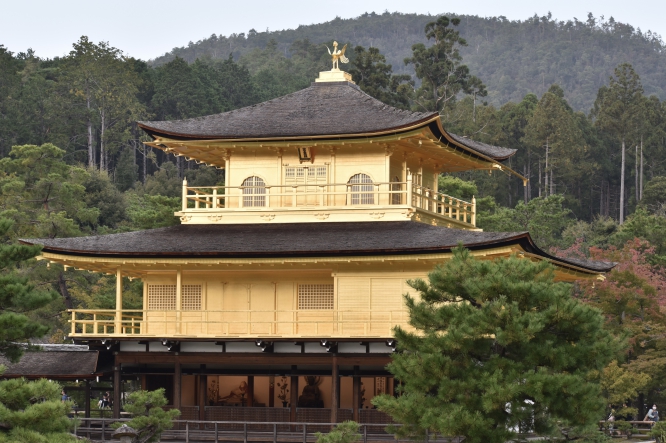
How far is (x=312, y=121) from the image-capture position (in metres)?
38.1

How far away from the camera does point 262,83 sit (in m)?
120

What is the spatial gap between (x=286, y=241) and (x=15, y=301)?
9100 mm

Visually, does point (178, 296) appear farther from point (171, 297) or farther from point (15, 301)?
point (15, 301)

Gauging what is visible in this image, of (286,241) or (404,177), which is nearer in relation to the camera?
(286,241)

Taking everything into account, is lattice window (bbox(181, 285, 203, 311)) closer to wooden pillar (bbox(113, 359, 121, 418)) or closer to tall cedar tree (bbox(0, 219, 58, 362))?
wooden pillar (bbox(113, 359, 121, 418))

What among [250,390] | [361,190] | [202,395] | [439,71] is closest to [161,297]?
[202,395]

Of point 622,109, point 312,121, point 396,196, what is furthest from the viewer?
point 622,109

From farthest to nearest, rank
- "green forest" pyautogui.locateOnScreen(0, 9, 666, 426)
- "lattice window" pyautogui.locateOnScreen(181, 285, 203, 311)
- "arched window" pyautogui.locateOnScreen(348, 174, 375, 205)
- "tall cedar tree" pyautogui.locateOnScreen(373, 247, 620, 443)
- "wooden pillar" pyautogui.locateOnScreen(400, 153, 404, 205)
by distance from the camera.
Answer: "green forest" pyautogui.locateOnScreen(0, 9, 666, 426)
"arched window" pyautogui.locateOnScreen(348, 174, 375, 205)
"wooden pillar" pyautogui.locateOnScreen(400, 153, 404, 205)
"lattice window" pyautogui.locateOnScreen(181, 285, 203, 311)
"tall cedar tree" pyautogui.locateOnScreen(373, 247, 620, 443)

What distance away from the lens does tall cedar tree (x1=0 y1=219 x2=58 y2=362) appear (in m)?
27.4

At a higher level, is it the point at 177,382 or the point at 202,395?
the point at 177,382

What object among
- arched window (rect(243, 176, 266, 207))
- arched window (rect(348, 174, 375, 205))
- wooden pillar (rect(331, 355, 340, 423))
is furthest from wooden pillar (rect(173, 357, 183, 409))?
arched window (rect(348, 174, 375, 205))

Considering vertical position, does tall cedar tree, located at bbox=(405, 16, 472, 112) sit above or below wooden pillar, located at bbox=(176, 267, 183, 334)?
above

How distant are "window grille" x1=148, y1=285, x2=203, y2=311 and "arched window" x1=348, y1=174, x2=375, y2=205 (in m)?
5.19

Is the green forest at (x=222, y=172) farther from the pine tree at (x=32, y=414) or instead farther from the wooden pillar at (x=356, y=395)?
the pine tree at (x=32, y=414)
